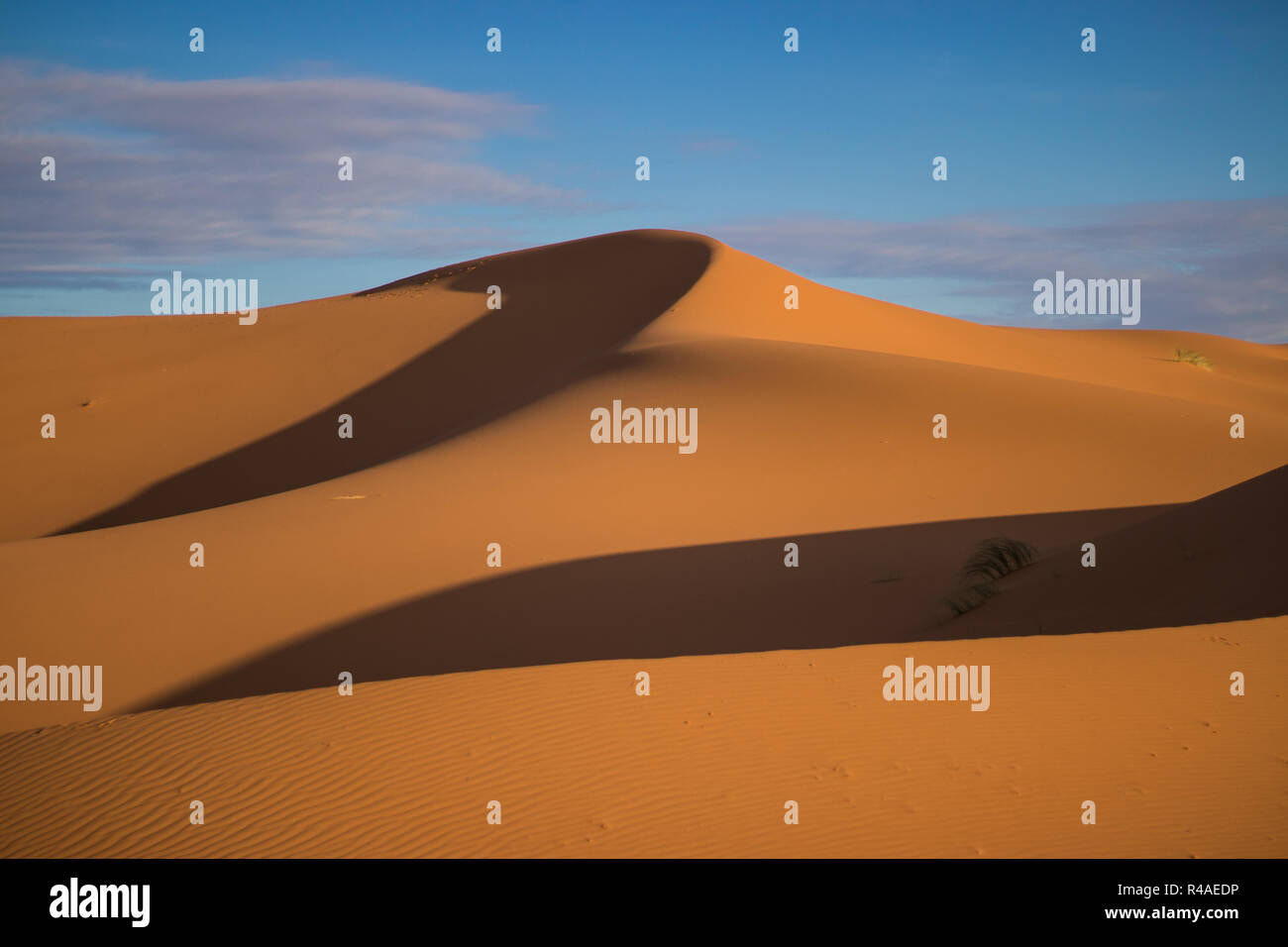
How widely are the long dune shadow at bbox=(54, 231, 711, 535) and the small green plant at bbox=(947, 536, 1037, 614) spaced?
39.4ft

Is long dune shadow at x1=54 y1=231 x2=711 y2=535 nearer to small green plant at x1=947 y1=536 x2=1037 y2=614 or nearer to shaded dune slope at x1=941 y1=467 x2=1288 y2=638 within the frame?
small green plant at x1=947 y1=536 x2=1037 y2=614

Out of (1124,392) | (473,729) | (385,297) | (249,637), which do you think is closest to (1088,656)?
(473,729)

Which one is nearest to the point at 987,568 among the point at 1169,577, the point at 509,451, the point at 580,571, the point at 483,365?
the point at 1169,577

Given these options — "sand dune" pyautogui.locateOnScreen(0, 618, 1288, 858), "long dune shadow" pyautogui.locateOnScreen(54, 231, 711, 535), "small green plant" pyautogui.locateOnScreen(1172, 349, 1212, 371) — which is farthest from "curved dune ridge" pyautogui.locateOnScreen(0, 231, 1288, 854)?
"small green plant" pyautogui.locateOnScreen(1172, 349, 1212, 371)

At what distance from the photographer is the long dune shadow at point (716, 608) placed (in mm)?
10148

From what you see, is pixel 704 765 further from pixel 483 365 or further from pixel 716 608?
pixel 483 365

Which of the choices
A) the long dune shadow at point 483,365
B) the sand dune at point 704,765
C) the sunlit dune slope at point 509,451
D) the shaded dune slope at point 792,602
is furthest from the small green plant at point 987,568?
the long dune shadow at point 483,365

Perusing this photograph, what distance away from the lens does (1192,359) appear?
37.2 m

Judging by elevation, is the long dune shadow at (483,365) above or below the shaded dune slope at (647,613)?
above

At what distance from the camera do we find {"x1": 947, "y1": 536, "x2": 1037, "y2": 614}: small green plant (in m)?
11.2

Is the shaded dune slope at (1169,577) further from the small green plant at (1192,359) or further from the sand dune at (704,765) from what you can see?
the small green plant at (1192,359)

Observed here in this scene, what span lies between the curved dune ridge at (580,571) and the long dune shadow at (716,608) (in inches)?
2.1

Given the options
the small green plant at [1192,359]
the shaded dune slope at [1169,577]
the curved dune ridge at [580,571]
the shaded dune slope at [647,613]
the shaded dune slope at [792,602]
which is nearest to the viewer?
the curved dune ridge at [580,571]

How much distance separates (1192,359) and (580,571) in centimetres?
3302
